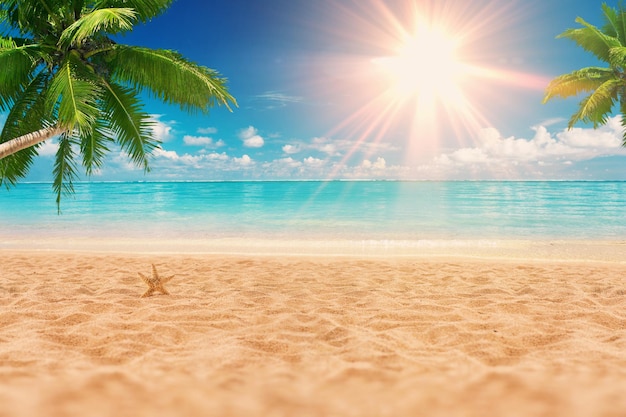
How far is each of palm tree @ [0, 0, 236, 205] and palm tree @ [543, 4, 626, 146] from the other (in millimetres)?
16361

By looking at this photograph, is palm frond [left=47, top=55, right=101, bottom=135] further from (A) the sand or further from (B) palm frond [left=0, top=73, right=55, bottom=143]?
(A) the sand

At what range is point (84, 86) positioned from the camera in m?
6.71

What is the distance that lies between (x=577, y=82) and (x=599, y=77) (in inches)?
31.6

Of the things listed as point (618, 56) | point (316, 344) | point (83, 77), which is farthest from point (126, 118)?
point (618, 56)

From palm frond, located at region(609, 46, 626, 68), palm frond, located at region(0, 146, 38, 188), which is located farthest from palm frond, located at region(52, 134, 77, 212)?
palm frond, located at region(609, 46, 626, 68)

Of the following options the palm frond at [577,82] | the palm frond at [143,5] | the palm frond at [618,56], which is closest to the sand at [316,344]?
the palm frond at [143,5]

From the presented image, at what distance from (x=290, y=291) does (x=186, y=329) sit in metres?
2.13

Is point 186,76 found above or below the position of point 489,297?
above

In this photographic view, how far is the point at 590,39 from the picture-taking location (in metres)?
17.3

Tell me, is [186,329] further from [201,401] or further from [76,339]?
[201,401]

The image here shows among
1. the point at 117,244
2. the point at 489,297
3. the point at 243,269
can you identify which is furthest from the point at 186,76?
the point at 117,244

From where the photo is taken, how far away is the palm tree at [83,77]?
283 inches

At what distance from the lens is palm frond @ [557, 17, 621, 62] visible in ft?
54.0

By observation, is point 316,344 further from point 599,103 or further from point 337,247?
point 599,103
